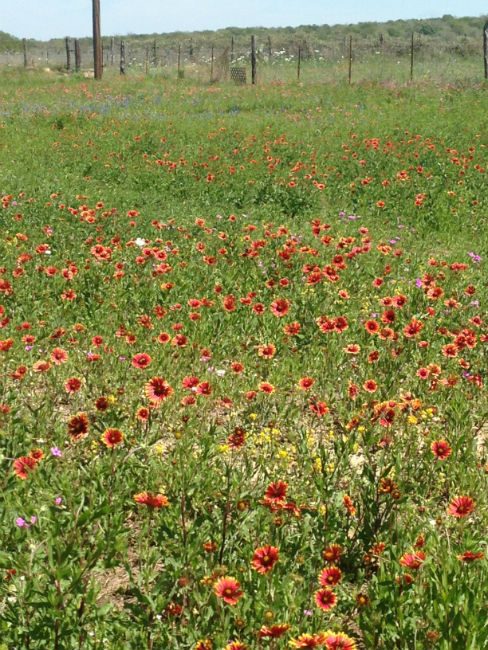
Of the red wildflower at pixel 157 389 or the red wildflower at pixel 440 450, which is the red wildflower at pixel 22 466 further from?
the red wildflower at pixel 440 450

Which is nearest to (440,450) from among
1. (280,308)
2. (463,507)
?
(463,507)

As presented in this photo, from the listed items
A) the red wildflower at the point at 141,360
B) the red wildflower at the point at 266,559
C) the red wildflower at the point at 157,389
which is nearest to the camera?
the red wildflower at the point at 266,559

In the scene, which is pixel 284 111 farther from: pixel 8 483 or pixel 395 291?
pixel 8 483

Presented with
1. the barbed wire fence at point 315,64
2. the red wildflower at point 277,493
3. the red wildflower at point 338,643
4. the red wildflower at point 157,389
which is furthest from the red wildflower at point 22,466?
the barbed wire fence at point 315,64

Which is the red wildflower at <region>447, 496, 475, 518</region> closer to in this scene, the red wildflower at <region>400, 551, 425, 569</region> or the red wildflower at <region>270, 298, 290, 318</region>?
the red wildflower at <region>400, 551, 425, 569</region>

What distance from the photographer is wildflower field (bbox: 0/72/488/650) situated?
7.67 ft

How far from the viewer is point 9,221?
852 cm

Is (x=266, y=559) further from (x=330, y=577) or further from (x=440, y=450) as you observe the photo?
(x=440, y=450)

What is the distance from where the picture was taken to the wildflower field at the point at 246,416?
234 centimetres

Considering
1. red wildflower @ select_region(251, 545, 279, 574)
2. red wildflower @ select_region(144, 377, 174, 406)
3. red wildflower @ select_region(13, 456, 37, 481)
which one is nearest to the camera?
red wildflower @ select_region(251, 545, 279, 574)

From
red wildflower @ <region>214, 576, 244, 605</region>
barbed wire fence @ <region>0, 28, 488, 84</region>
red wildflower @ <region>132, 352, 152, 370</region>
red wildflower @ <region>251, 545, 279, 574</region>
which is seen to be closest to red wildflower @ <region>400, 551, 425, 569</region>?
red wildflower @ <region>251, 545, 279, 574</region>

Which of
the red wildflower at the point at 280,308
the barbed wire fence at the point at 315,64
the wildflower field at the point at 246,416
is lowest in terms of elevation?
the wildflower field at the point at 246,416

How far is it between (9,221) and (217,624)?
23.5 feet

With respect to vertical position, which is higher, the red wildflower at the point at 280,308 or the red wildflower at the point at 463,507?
the red wildflower at the point at 280,308
